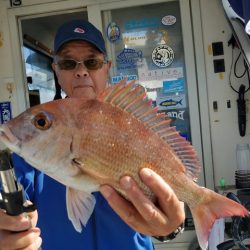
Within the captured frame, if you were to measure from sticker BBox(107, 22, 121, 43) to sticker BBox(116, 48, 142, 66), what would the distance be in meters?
0.16

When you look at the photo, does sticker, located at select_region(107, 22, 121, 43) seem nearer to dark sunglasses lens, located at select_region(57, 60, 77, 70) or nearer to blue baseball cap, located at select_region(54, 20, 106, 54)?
blue baseball cap, located at select_region(54, 20, 106, 54)

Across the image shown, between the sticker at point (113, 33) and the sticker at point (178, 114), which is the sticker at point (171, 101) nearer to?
the sticker at point (178, 114)

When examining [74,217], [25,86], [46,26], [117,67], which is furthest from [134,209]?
[46,26]

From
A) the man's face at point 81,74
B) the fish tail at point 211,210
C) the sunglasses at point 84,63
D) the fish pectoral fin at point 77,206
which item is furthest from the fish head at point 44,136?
the sunglasses at point 84,63

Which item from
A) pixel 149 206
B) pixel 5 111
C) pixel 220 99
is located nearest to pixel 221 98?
pixel 220 99

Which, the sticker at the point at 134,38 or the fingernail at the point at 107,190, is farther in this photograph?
the sticker at the point at 134,38

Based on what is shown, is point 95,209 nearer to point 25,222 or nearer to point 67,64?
point 25,222

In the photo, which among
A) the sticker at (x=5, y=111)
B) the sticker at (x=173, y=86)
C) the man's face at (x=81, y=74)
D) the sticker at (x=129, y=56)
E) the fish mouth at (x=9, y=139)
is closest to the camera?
the fish mouth at (x=9, y=139)

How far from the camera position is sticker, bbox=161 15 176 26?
4195mm

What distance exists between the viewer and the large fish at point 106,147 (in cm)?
106

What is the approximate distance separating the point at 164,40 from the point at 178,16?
0.96 feet

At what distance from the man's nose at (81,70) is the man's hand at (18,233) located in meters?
0.77

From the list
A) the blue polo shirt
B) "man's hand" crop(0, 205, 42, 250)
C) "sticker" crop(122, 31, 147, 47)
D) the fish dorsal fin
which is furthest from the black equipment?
"sticker" crop(122, 31, 147, 47)

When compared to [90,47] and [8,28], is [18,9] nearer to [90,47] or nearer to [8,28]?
[8,28]
